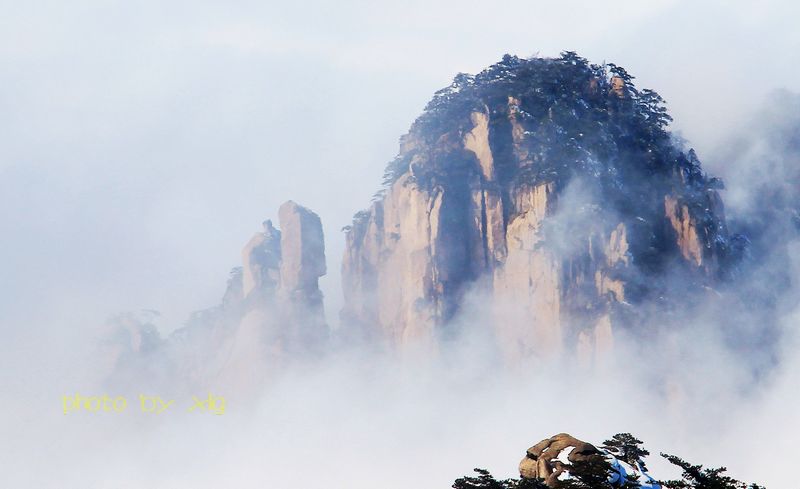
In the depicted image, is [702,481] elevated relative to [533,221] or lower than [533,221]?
lower

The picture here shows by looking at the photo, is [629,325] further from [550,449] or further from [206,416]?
[550,449]

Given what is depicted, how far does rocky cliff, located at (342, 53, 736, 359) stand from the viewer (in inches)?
5202

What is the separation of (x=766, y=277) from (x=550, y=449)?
230 feet

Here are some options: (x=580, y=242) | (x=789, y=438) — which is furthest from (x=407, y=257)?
(x=789, y=438)

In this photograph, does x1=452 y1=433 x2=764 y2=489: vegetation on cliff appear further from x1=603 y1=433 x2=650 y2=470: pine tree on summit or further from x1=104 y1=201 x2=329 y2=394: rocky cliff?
x1=104 y1=201 x2=329 y2=394: rocky cliff

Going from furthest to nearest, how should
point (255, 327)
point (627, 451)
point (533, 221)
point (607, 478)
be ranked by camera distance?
point (255, 327) → point (533, 221) → point (627, 451) → point (607, 478)

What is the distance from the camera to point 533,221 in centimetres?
13388

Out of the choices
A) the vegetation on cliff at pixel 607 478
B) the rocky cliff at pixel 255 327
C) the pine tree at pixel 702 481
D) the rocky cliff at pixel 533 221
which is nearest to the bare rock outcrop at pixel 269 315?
the rocky cliff at pixel 255 327

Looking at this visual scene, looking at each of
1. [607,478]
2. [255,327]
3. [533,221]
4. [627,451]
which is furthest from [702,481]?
[255,327]

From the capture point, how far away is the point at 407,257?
139750mm

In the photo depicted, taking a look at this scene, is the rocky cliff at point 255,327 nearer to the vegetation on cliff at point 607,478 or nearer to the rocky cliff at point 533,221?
the rocky cliff at point 533,221

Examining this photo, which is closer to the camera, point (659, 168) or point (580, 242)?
point (580, 242)

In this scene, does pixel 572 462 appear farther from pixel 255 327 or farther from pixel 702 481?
pixel 255 327

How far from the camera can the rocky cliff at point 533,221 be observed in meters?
132
